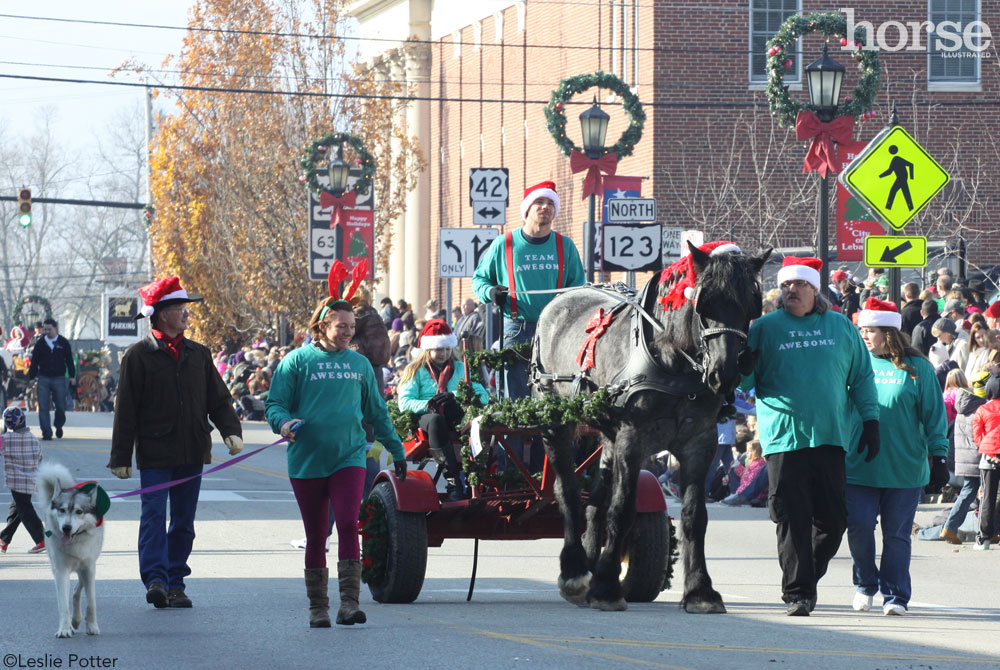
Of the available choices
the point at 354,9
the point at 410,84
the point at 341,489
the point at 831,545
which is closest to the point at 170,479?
the point at 341,489

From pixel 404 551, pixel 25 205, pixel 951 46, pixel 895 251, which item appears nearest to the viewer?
pixel 404 551

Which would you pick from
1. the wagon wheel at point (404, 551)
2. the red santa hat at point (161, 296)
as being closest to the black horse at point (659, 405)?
the wagon wheel at point (404, 551)

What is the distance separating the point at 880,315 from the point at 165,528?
4.76 m

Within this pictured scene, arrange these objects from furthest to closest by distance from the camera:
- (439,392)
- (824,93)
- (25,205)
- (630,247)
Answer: (25,205)
(630,247)
(824,93)
(439,392)

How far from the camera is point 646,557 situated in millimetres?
11289

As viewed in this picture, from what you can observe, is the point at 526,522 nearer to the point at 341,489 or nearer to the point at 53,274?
the point at 341,489

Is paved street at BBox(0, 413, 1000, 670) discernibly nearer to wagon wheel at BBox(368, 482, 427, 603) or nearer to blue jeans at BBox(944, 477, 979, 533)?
wagon wheel at BBox(368, 482, 427, 603)

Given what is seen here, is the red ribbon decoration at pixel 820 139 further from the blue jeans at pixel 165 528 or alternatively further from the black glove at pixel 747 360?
the blue jeans at pixel 165 528

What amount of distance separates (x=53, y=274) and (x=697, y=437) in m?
118

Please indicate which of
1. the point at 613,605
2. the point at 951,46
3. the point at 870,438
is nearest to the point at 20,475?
the point at 613,605

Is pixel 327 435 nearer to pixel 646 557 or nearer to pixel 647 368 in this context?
pixel 647 368

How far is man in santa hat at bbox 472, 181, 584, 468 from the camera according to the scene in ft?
40.2

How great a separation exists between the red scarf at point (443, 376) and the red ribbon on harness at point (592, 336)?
2.12 m

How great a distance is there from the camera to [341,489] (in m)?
10.0
